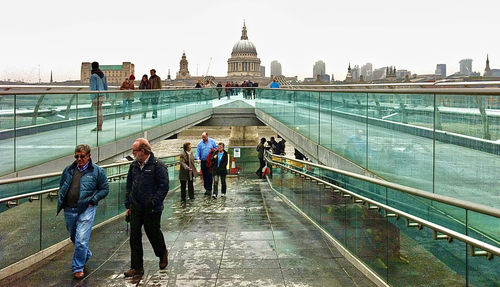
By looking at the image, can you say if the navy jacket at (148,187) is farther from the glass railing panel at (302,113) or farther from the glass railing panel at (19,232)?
the glass railing panel at (302,113)

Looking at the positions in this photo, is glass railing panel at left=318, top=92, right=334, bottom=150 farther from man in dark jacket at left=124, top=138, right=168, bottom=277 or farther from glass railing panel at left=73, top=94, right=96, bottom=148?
man in dark jacket at left=124, top=138, right=168, bottom=277

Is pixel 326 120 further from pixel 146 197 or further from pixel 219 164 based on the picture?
pixel 146 197

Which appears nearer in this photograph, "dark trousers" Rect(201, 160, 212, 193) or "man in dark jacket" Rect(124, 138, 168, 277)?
"man in dark jacket" Rect(124, 138, 168, 277)

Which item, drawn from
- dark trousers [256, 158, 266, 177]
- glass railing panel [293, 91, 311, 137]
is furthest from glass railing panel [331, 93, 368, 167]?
dark trousers [256, 158, 266, 177]

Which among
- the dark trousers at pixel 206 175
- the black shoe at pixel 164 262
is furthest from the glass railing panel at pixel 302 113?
the black shoe at pixel 164 262

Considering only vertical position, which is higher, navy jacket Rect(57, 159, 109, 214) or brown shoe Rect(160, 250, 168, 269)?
navy jacket Rect(57, 159, 109, 214)

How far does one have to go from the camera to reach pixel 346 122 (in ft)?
31.4

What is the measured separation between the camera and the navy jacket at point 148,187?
646 centimetres

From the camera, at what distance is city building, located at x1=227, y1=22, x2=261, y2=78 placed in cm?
18050

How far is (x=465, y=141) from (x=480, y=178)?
1.53ft

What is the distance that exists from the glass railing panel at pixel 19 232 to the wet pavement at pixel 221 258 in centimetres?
26

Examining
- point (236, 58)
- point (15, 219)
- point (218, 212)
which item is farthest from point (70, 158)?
point (236, 58)

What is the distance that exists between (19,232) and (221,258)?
2.49 metres

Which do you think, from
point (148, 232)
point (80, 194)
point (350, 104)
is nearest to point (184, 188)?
point (350, 104)
